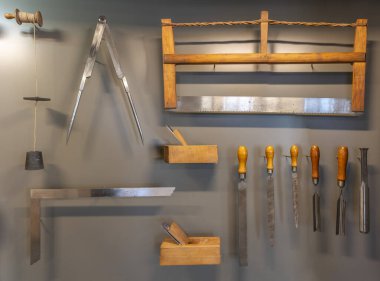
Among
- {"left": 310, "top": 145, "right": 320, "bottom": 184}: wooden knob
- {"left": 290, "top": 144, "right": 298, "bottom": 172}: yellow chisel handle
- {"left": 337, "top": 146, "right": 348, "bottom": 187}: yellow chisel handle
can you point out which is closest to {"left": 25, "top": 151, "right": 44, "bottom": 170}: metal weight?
{"left": 290, "top": 144, "right": 298, "bottom": 172}: yellow chisel handle

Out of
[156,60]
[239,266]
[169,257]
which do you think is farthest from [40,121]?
[239,266]

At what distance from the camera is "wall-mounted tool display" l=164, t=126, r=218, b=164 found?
4.89ft

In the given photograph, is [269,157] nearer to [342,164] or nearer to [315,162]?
[315,162]

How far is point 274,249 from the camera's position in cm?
163

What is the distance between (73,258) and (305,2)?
1.80 m

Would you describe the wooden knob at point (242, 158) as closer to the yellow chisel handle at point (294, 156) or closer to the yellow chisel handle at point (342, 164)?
the yellow chisel handle at point (294, 156)

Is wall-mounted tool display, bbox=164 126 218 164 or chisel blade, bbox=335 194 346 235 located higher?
wall-mounted tool display, bbox=164 126 218 164

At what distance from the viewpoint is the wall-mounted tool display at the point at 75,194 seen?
60.9 inches

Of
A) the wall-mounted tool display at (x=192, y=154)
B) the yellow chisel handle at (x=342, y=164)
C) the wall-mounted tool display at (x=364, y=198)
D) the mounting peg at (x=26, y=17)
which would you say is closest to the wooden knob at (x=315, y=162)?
the yellow chisel handle at (x=342, y=164)

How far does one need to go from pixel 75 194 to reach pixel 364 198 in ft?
4.64

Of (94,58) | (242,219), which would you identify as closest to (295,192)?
(242,219)

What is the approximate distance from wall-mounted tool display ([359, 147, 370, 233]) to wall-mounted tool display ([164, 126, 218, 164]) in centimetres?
72

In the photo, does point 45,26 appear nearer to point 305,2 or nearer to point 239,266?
point 305,2

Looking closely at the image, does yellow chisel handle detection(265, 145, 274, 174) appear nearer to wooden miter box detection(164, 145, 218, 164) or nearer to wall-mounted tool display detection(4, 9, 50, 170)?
wooden miter box detection(164, 145, 218, 164)
